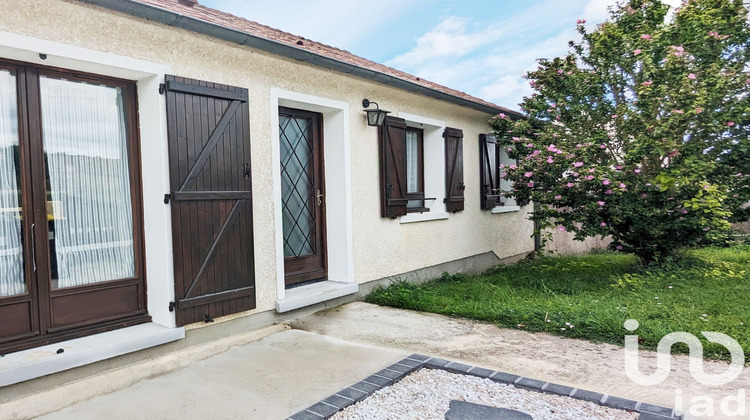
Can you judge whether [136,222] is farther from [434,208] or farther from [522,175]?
[522,175]

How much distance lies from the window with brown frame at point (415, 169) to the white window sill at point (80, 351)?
4.06 m

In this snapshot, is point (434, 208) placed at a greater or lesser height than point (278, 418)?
greater

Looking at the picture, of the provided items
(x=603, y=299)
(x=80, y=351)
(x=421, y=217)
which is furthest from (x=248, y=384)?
(x=603, y=299)

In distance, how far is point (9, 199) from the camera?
3.28 m

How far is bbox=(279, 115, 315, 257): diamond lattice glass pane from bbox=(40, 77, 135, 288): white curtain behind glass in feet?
5.81

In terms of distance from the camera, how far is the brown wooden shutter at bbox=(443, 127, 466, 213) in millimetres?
7410

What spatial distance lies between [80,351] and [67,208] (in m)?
1.08

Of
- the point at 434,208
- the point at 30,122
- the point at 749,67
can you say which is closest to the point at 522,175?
the point at 434,208

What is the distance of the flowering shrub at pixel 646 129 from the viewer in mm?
5801

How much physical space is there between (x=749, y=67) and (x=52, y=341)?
8.12 m

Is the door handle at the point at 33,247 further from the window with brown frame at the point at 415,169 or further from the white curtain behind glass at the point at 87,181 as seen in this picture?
the window with brown frame at the point at 415,169

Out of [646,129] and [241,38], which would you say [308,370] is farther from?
[646,129]

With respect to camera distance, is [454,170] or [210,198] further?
[454,170]

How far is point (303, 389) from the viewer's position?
318 cm
